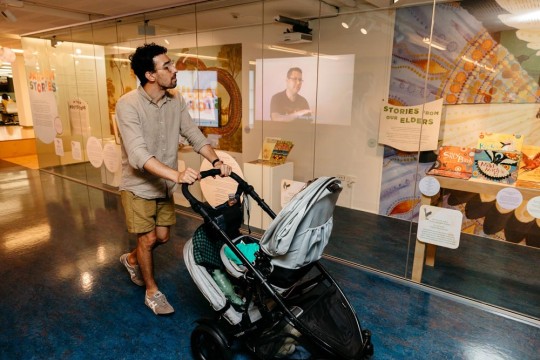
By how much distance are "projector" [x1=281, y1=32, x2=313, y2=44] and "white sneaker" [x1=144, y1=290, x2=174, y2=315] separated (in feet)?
10.1

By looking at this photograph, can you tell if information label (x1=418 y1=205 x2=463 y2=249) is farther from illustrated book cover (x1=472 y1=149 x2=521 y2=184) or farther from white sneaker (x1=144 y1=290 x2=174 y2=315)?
white sneaker (x1=144 y1=290 x2=174 y2=315)

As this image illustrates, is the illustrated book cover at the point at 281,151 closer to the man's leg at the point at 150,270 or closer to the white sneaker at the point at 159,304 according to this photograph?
the man's leg at the point at 150,270

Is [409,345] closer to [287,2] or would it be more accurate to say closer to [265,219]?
[265,219]

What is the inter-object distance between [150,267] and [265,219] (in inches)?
67.1

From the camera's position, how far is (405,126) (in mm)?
4148

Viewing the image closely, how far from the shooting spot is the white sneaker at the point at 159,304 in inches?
103

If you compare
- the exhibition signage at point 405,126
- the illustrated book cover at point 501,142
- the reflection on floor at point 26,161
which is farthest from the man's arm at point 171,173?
the reflection on floor at point 26,161

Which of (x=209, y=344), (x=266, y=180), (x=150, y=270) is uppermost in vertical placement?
A: (x=266, y=180)

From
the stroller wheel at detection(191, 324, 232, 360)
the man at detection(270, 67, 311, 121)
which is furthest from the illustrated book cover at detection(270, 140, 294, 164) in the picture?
the stroller wheel at detection(191, 324, 232, 360)

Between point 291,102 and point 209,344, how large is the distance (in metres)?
3.02

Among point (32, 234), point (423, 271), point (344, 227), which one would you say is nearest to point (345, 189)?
point (344, 227)

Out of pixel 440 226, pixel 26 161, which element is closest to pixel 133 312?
pixel 440 226

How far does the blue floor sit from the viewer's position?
7.47 ft

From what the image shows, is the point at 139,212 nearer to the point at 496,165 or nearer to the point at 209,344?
the point at 209,344
